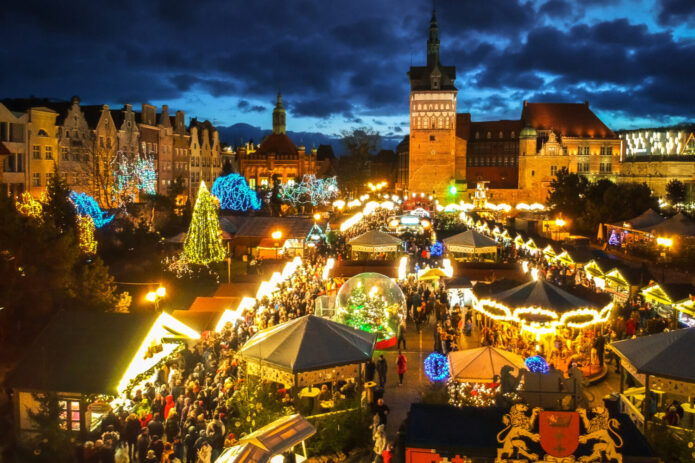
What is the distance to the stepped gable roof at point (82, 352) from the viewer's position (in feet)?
31.3

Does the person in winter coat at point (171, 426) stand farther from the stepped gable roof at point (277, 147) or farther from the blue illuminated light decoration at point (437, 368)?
the stepped gable roof at point (277, 147)

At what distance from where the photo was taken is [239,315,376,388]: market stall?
9.55 meters

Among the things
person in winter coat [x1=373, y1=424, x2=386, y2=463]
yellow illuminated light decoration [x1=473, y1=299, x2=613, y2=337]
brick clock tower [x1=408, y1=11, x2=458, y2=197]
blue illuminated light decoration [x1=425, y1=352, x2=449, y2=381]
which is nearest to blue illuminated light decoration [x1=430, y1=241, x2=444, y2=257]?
Answer: yellow illuminated light decoration [x1=473, y1=299, x2=613, y2=337]

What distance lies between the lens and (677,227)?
2595 cm

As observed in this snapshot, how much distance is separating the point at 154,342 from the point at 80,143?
27093 mm

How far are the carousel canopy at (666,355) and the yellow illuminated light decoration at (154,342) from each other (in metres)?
7.85

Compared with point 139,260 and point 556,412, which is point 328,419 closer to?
point 556,412

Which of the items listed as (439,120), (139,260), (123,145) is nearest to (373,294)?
(139,260)

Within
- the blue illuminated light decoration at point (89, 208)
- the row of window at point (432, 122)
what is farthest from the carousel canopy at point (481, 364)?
the row of window at point (432, 122)

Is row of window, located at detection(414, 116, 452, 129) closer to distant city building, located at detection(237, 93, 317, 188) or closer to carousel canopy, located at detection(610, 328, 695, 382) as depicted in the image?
distant city building, located at detection(237, 93, 317, 188)

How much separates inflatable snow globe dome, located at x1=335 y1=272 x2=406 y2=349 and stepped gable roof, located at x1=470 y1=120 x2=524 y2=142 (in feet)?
188

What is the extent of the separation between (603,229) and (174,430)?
3199 cm

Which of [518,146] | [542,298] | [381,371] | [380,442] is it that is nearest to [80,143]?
[381,371]

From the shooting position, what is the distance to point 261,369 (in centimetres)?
986
